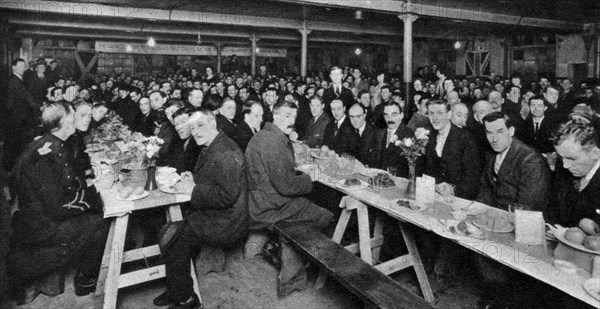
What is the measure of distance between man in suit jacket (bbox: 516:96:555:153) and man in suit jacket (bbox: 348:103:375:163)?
7.78 feet

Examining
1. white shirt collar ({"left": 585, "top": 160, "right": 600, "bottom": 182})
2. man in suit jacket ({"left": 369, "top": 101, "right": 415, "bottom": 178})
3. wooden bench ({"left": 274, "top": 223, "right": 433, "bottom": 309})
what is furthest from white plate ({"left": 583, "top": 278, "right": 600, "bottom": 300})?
man in suit jacket ({"left": 369, "top": 101, "right": 415, "bottom": 178})

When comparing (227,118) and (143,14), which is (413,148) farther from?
(143,14)

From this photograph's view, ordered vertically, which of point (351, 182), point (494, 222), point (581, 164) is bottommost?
point (494, 222)

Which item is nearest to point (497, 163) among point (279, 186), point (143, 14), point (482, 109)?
point (279, 186)

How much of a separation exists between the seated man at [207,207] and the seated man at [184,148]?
92 cm

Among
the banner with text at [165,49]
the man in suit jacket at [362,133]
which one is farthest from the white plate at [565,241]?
the banner with text at [165,49]

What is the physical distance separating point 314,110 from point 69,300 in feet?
14.2

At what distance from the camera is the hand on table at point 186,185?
3234 mm

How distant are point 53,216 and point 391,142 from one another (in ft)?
11.3

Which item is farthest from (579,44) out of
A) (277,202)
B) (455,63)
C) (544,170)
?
(277,202)

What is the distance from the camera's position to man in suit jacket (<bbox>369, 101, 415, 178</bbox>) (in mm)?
4422

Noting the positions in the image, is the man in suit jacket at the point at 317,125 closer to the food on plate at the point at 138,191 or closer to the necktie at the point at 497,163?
the necktie at the point at 497,163

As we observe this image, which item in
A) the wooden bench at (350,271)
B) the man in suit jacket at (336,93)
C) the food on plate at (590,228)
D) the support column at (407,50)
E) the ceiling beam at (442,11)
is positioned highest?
the ceiling beam at (442,11)

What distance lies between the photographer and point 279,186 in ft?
11.2
